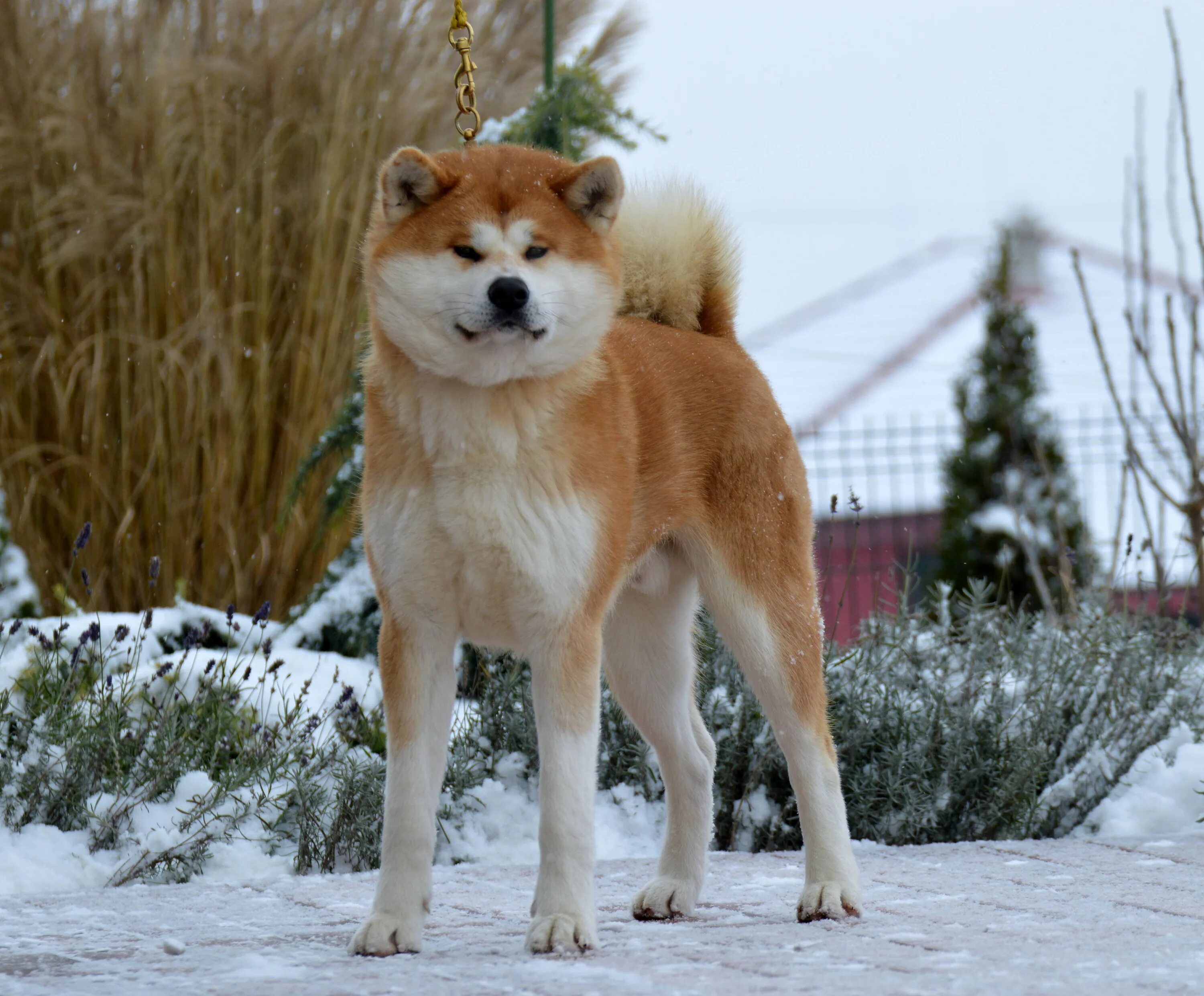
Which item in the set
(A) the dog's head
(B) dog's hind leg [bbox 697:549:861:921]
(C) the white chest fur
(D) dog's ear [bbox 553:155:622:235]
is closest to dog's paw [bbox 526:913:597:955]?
(C) the white chest fur

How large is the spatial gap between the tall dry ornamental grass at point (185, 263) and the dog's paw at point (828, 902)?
10.8ft

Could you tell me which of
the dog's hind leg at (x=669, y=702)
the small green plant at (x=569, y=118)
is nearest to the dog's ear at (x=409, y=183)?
the dog's hind leg at (x=669, y=702)

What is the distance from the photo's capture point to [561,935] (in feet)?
8.20

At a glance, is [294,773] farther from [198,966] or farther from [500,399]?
[500,399]

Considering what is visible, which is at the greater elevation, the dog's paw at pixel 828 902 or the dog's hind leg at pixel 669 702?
the dog's hind leg at pixel 669 702

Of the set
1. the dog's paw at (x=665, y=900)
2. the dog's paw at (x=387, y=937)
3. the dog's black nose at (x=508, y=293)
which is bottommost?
the dog's paw at (x=387, y=937)

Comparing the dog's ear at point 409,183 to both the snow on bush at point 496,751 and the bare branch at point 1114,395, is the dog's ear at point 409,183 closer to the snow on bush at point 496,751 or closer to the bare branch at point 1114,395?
the snow on bush at point 496,751

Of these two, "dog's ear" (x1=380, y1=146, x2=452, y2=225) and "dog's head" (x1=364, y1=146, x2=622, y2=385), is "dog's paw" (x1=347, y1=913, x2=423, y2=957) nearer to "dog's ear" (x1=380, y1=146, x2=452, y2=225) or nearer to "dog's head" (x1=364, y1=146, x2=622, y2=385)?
"dog's head" (x1=364, y1=146, x2=622, y2=385)

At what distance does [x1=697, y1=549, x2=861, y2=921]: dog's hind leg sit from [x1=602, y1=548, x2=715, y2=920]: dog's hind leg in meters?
0.19

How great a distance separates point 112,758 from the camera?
400 centimetres

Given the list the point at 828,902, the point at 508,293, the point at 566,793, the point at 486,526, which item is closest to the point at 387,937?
the point at 566,793

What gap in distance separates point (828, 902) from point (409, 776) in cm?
91

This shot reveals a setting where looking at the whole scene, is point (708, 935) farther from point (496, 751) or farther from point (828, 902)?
point (496, 751)

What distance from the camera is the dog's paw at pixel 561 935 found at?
2.49 metres
